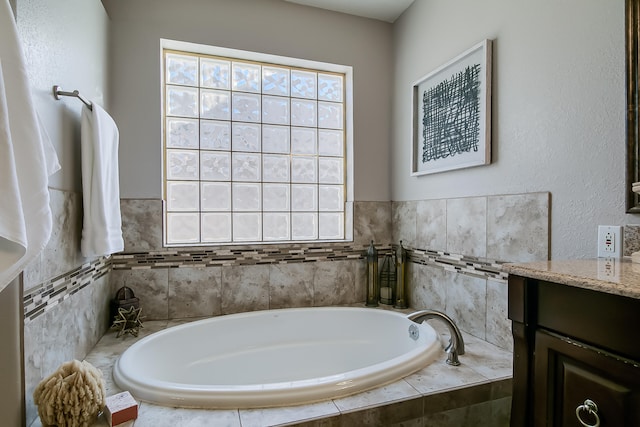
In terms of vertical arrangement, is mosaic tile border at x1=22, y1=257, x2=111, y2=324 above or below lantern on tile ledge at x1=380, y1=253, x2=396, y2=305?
above

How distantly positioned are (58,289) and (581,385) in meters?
1.78

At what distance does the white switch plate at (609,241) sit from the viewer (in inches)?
45.4

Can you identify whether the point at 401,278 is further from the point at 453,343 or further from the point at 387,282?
the point at 453,343

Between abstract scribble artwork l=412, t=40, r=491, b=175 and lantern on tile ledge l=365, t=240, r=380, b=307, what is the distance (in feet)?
2.23

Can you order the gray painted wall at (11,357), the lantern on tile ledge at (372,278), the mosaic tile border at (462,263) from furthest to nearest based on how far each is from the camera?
the lantern on tile ledge at (372,278)
the mosaic tile border at (462,263)
the gray painted wall at (11,357)

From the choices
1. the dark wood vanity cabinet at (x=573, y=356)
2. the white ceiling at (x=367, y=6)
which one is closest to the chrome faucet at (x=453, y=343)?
the dark wood vanity cabinet at (x=573, y=356)

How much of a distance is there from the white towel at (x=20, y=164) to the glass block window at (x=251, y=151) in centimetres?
136

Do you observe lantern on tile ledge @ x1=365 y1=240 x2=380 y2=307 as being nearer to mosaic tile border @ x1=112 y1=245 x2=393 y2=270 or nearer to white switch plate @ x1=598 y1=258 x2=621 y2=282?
mosaic tile border @ x1=112 y1=245 x2=393 y2=270

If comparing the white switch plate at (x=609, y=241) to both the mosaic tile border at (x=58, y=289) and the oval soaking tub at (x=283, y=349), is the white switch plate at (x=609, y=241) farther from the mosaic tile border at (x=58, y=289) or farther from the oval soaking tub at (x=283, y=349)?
the mosaic tile border at (x=58, y=289)

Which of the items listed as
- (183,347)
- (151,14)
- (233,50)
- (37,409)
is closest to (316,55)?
(233,50)

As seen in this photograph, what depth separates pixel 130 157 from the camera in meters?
2.07

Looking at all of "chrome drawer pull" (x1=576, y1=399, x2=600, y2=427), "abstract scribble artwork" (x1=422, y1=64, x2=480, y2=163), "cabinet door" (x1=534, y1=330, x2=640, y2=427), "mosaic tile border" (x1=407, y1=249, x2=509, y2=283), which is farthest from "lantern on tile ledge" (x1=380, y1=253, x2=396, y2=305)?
"chrome drawer pull" (x1=576, y1=399, x2=600, y2=427)

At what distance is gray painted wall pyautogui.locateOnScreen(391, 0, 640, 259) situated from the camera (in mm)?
1202

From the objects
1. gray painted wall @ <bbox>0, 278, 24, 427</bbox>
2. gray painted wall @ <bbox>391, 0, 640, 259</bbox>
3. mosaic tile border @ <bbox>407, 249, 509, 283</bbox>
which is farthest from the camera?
mosaic tile border @ <bbox>407, 249, 509, 283</bbox>
